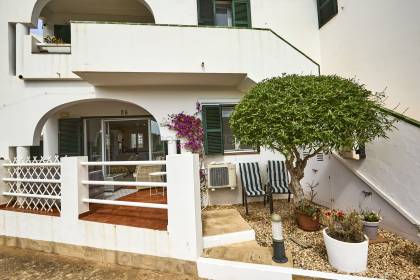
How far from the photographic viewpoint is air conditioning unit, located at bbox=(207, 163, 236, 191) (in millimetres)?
5699

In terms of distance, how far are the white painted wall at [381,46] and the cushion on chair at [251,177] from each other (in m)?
3.17

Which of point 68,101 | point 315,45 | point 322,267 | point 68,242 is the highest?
point 315,45

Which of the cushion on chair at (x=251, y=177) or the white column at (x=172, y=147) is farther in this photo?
the white column at (x=172, y=147)

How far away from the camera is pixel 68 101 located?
229 inches

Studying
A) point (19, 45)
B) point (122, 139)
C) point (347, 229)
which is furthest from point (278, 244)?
point (19, 45)

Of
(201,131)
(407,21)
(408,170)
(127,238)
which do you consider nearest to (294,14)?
(407,21)

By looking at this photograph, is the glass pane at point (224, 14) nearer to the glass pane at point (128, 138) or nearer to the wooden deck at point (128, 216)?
the glass pane at point (128, 138)

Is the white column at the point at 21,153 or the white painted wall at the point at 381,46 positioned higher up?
the white painted wall at the point at 381,46

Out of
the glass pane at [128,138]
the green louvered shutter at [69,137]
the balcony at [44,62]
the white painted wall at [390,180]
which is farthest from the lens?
the glass pane at [128,138]

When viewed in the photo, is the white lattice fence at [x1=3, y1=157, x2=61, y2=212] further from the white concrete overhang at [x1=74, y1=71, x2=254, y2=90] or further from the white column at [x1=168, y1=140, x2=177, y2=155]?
the white column at [x1=168, y1=140, x2=177, y2=155]

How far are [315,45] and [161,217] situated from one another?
21.3ft

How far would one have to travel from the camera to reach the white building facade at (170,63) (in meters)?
4.91

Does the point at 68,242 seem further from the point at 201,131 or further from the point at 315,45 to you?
the point at 315,45

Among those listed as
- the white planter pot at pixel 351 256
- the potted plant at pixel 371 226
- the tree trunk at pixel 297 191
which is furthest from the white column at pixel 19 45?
the potted plant at pixel 371 226
